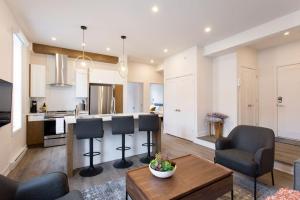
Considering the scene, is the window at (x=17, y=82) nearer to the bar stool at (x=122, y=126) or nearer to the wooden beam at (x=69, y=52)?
the wooden beam at (x=69, y=52)

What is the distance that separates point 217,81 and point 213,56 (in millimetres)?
818

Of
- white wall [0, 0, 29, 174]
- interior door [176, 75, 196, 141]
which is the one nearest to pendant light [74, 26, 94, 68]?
white wall [0, 0, 29, 174]

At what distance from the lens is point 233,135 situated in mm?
3029

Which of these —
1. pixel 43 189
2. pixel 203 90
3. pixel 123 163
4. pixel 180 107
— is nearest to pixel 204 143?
pixel 180 107

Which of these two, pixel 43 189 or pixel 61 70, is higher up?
pixel 61 70

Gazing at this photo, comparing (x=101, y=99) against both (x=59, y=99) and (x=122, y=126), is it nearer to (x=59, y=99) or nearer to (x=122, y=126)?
(x=59, y=99)

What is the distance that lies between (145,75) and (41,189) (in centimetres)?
636

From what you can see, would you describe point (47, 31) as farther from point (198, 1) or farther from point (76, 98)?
point (198, 1)

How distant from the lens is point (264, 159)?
2.30 metres


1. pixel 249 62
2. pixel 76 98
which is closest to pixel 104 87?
pixel 76 98

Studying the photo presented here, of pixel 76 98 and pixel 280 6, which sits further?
pixel 76 98

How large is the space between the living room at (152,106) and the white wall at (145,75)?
116 centimetres

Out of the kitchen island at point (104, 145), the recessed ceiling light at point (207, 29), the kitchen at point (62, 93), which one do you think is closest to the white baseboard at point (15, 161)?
the kitchen at point (62, 93)

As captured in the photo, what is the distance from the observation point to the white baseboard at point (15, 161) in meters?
2.87
